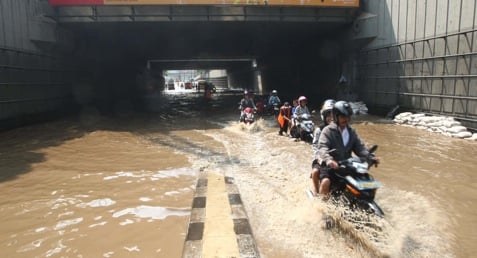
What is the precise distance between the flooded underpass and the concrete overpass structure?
2.99m

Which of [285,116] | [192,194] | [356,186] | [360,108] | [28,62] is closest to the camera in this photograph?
[356,186]

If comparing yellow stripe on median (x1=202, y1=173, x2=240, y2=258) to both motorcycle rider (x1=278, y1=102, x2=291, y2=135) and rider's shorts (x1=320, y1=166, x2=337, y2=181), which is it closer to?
rider's shorts (x1=320, y1=166, x2=337, y2=181)

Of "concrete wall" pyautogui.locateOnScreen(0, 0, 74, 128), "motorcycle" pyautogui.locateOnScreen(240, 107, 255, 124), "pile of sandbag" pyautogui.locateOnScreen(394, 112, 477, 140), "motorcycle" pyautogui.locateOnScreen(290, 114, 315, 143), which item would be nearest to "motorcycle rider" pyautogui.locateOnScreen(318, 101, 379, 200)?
"motorcycle" pyautogui.locateOnScreen(290, 114, 315, 143)

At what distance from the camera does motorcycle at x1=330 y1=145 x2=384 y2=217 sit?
13.8ft

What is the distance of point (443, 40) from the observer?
546 inches

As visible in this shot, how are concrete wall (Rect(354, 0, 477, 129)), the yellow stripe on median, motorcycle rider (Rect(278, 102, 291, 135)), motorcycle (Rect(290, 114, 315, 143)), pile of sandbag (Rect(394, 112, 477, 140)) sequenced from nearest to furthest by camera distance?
the yellow stripe on median, motorcycle (Rect(290, 114, 315, 143)), pile of sandbag (Rect(394, 112, 477, 140)), concrete wall (Rect(354, 0, 477, 129)), motorcycle rider (Rect(278, 102, 291, 135))

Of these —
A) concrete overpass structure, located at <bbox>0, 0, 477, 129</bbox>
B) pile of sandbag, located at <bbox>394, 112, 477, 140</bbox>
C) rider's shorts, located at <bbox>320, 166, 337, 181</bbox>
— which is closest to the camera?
rider's shorts, located at <bbox>320, 166, 337, 181</bbox>

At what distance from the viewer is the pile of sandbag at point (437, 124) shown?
12212mm

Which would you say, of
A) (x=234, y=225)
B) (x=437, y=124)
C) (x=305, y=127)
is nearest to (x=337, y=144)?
(x=234, y=225)

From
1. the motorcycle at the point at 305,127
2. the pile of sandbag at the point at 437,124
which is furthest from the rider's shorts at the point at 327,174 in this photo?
the pile of sandbag at the point at 437,124

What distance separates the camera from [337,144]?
4730 mm

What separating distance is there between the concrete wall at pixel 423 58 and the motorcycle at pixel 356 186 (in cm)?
1024

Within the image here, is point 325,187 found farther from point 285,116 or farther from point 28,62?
point 28,62

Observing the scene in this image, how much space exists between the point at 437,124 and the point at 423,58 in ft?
10.8
